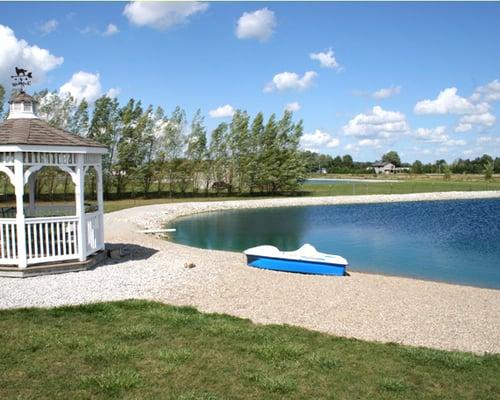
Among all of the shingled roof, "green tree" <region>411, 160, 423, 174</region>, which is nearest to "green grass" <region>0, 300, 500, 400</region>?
the shingled roof

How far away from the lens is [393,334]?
8.04 m

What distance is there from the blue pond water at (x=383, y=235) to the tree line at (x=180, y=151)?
1172cm

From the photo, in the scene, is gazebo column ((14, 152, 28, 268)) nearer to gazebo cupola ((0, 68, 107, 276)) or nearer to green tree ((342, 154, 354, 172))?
gazebo cupola ((0, 68, 107, 276))

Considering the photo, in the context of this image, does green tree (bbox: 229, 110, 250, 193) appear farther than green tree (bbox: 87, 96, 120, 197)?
Yes

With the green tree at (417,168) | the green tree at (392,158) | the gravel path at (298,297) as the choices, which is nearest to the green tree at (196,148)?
the gravel path at (298,297)

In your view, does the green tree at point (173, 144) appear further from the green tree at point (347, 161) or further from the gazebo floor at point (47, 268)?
the green tree at point (347, 161)

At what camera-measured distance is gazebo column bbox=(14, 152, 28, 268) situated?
436 inches

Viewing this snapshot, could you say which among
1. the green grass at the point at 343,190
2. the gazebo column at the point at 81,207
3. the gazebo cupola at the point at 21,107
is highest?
the gazebo cupola at the point at 21,107

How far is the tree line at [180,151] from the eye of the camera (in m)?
45.1

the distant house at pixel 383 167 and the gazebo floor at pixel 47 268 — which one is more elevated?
the distant house at pixel 383 167

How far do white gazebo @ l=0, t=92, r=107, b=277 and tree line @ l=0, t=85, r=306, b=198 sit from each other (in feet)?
106

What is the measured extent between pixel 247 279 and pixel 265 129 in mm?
43542

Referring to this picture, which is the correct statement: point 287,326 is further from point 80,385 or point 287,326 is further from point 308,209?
point 308,209

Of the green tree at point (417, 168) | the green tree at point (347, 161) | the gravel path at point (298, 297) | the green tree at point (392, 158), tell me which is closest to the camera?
the gravel path at point (298, 297)
